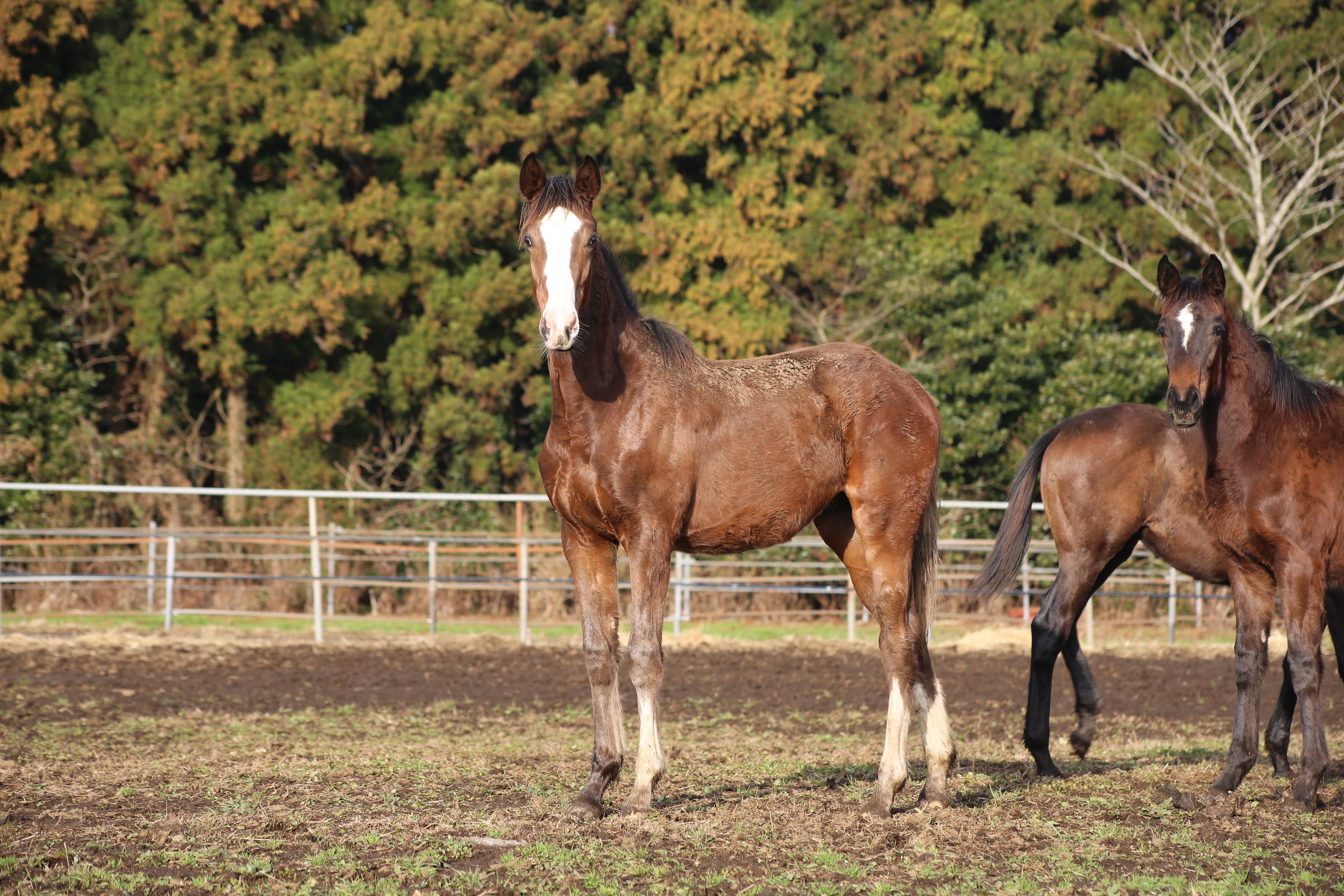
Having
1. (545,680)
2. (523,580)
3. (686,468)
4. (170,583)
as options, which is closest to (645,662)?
(686,468)

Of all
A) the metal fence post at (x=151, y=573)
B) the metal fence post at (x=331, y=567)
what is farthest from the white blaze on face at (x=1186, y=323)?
the metal fence post at (x=151, y=573)

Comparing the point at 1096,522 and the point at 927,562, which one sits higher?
the point at 1096,522

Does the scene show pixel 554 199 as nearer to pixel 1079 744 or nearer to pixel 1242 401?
pixel 1242 401

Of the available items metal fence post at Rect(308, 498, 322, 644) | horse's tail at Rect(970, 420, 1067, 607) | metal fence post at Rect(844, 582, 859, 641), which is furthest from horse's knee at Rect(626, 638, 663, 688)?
metal fence post at Rect(308, 498, 322, 644)

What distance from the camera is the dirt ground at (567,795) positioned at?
142 inches

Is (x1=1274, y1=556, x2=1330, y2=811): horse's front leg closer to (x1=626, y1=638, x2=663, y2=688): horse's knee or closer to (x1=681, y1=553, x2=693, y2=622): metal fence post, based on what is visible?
(x1=626, y1=638, x2=663, y2=688): horse's knee

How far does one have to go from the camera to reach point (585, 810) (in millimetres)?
4309

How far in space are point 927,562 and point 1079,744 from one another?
1.78 meters

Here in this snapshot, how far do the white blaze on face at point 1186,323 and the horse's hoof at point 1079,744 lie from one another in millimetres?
2359

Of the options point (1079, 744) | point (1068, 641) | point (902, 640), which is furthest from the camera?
point (1068, 641)

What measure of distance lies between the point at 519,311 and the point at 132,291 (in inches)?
243

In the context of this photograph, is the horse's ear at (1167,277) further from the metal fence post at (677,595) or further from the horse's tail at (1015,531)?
the metal fence post at (677,595)

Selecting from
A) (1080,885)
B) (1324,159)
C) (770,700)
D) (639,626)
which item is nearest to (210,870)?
(639,626)

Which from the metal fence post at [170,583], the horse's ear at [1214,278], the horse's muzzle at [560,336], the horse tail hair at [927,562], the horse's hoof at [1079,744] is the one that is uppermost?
the horse's ear at [1214,278]
